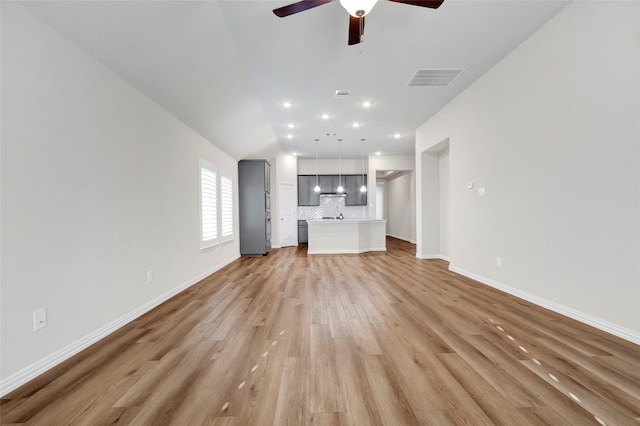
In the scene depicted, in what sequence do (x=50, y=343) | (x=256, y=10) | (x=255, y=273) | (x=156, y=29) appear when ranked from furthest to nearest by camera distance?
(x=255, y=273) < (x=256, y=10) < (x=156, y=29) < (x=50, y=343)

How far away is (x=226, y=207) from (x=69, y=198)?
363 centimetres

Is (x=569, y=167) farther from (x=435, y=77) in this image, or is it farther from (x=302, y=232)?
(x=302, y=232)

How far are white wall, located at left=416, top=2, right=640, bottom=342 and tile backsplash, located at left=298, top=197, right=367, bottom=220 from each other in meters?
5.40

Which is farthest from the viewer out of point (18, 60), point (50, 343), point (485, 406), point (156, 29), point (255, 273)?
point (255, 273)

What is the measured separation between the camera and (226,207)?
18.2 feet

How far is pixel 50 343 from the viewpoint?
1736 millimetres

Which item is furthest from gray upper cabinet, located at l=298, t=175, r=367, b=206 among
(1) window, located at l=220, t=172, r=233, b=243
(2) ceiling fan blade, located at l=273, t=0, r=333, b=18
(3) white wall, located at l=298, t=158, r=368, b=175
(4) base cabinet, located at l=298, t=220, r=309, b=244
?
(2) ceiling fan blade, located at l=273, t=0, r=333, b=18

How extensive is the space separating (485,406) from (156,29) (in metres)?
3.66

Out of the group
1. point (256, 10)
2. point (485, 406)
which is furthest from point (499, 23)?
point (485, 406)

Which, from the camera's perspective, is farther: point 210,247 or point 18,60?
point 210,247

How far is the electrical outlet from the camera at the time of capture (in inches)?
64.7

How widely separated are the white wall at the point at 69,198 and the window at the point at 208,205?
1195 mm

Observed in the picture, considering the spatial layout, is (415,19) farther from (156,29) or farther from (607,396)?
(607,396)

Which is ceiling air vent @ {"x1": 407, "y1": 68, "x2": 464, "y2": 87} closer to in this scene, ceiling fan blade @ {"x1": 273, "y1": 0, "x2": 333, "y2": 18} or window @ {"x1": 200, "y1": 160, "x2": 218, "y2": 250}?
ceiling fan blade @ {"x1": 273, "y1": 0, "x2": 333, "y2": 18}
